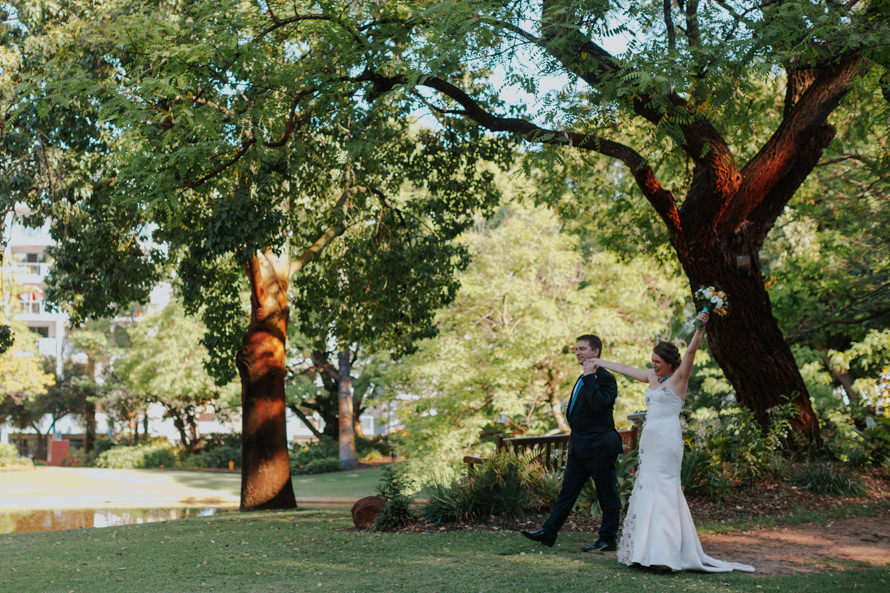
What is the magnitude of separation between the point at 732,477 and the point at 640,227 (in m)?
6.77

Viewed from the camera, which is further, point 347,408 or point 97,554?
point 347,408

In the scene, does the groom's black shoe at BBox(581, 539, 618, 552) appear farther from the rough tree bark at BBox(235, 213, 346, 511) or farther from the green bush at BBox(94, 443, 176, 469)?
the green bush at BBox(94, 443, 176, 469)

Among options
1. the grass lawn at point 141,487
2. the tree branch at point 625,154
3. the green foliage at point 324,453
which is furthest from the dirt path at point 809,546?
the green foliage at point 324,453

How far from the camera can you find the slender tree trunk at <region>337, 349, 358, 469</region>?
37312mm

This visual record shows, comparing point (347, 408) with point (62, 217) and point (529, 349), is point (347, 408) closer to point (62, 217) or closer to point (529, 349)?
point (529, 349)

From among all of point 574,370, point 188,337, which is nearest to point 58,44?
point 574,370

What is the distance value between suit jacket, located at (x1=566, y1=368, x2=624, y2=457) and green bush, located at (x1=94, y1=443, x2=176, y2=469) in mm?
34358

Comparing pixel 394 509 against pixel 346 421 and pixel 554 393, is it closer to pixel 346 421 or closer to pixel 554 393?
pixel 554 393

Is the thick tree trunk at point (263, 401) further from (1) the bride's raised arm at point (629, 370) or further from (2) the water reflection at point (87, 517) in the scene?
(1) the bride's raised arm at point (629, 370)

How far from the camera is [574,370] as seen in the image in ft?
81.3

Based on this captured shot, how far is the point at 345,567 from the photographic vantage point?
7.54 metres

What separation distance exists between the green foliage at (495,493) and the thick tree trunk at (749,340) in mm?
3531

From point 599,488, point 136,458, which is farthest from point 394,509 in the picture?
point 136,458

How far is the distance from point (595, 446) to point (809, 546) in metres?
2.60
